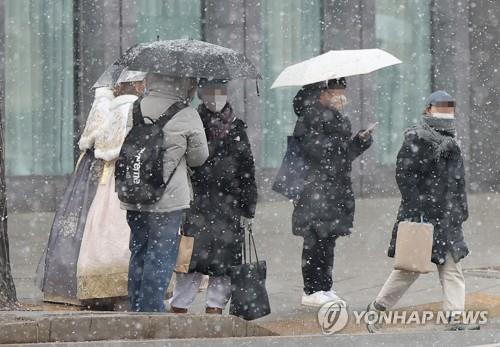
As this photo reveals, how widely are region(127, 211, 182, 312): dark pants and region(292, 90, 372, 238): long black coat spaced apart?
1760 mm

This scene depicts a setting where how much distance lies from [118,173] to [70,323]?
4.94 feet

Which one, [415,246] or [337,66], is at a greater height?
[337,66]

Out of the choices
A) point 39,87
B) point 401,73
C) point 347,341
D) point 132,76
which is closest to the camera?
point 347,341

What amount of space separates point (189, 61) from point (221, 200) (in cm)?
107

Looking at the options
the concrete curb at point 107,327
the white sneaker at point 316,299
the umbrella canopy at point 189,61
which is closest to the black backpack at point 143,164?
the umbrella canopy at point 189,61

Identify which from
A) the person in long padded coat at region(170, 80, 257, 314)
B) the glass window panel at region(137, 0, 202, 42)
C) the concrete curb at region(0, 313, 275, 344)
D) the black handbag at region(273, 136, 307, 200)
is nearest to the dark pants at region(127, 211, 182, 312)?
the person in long padded coat at region(170, 80, 257, 314)

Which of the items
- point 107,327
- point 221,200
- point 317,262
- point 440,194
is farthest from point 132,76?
point 107,327

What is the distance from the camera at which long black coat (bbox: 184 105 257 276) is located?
826 cm

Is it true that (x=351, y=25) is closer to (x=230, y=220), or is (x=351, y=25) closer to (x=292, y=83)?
(x=292, y=83)

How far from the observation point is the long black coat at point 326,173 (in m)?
9.11

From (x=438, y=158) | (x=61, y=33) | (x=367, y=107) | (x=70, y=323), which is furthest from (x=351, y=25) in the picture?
(x=70, y=323)

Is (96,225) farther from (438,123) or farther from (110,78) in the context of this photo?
(438,123)

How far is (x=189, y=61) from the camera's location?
304 inches

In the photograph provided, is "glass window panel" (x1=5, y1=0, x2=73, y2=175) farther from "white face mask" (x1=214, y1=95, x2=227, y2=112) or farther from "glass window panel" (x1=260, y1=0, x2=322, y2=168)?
"white face mask" (x1=214, y1=95, x2=227, y2=112)
